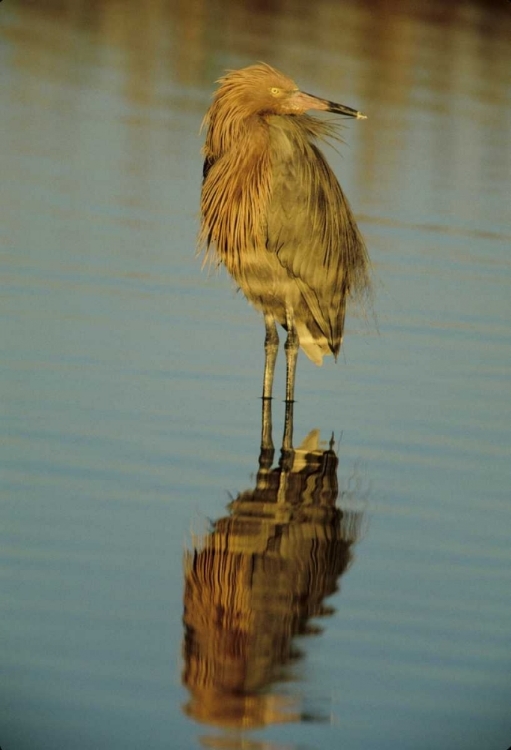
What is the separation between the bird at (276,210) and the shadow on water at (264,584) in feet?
4.11

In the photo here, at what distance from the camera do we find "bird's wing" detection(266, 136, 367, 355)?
7.69m

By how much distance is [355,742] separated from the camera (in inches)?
170

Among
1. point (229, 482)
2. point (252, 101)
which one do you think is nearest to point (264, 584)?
point (229, 482)

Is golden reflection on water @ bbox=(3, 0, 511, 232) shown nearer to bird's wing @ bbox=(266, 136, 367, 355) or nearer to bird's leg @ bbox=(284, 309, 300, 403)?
bird's wing @ bbox=(266, 136, 367, 355)

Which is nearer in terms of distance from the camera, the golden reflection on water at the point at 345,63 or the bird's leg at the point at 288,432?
the bird's leg at the point at 288,432

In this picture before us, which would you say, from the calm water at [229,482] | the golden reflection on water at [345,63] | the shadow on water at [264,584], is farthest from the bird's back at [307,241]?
the golden reflection on water at [345,63]

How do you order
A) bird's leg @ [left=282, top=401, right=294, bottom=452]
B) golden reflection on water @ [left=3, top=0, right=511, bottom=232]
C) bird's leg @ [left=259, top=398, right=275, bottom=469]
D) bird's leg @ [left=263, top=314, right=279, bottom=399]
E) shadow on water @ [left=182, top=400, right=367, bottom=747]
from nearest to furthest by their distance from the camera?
shadow on water @ [left=182, top=400, right=367, bottom=747]
bird's leg @ [left=259, top=398, right=275, bottom=469]
bird's leg @ [left=282, top=401, right=294, bottom=452]
bird's leg @ [left=263, top=314, right=279, bottom=399]
golden reflection on water @ [left=3, top=0, right=511, bottom=232]

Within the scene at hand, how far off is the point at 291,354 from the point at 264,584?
267 cm

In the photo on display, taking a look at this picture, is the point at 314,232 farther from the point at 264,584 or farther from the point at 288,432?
the point at 264,584

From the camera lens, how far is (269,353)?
7.68 meters

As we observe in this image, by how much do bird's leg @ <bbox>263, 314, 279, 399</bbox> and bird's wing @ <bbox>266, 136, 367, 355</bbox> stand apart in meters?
0.22

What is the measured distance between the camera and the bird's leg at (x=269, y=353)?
7562 millimetres

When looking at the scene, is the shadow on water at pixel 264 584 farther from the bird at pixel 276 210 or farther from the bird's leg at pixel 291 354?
the bird at pixel 276 210

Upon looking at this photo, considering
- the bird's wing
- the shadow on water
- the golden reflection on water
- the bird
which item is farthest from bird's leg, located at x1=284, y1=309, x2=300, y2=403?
the golden reflection on water
